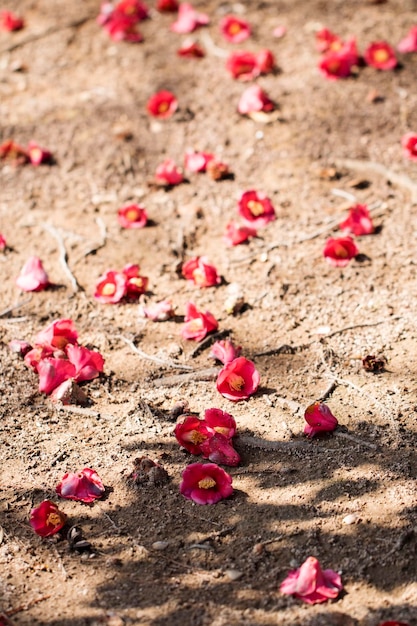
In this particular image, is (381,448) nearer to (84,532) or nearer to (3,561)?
(84,532)

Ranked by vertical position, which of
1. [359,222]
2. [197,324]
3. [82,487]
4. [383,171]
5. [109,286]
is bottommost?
[383,171]

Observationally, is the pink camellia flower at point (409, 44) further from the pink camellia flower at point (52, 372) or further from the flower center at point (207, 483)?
the flower center at point (207, 483)

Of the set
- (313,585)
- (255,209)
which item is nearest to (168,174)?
(255,209)

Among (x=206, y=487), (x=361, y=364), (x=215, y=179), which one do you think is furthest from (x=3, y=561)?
(x=215, y=179)

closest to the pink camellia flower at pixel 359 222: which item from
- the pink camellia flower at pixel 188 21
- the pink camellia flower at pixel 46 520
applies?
the pink camellia flower at pixel 46 520

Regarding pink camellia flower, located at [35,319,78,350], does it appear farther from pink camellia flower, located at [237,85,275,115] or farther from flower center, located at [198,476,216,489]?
pink camellia flower, located at [237,85,275,115]

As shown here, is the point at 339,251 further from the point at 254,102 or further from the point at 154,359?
the point at 254,102

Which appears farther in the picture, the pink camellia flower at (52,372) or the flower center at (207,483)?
the pink camellia flower at (52,372)

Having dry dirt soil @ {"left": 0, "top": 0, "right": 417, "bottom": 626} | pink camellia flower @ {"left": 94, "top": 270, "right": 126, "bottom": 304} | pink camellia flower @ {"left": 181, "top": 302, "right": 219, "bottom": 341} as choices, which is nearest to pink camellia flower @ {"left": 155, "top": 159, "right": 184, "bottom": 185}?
dry dirt soil @ {"left": 0, "top": 0, "right": 417, "bottom": 626}
